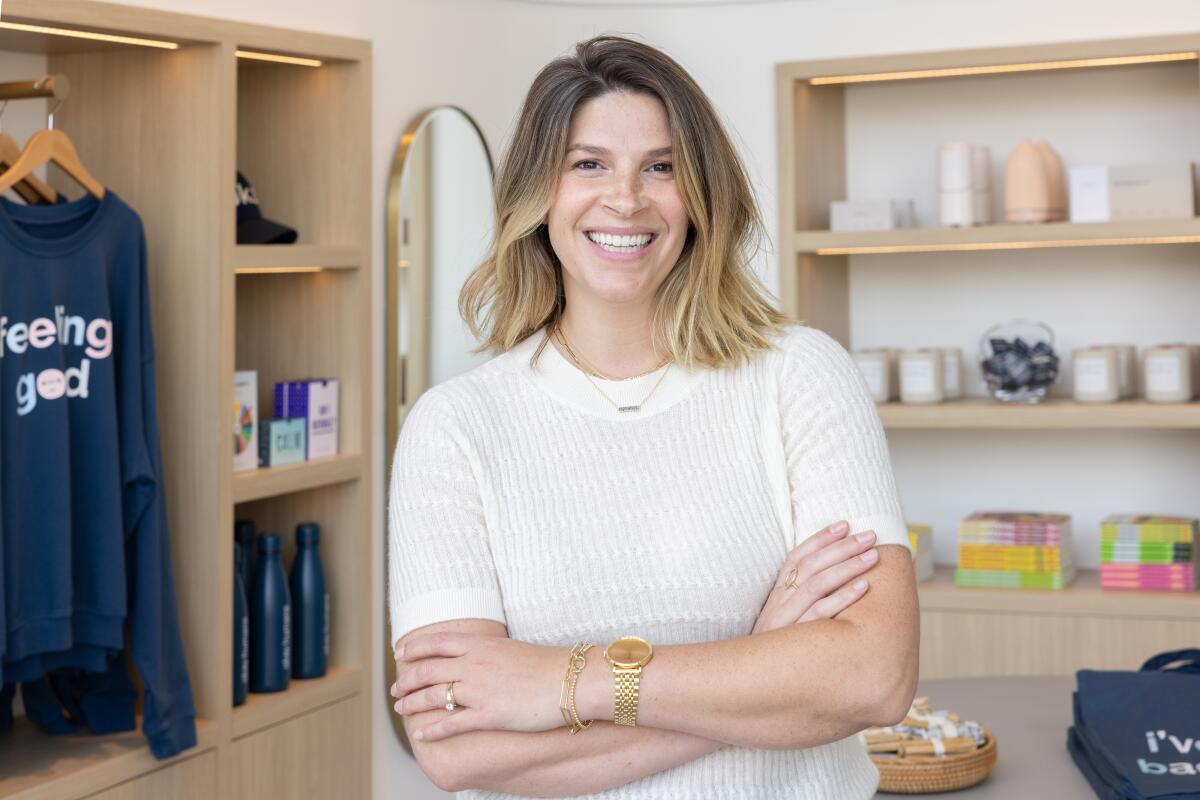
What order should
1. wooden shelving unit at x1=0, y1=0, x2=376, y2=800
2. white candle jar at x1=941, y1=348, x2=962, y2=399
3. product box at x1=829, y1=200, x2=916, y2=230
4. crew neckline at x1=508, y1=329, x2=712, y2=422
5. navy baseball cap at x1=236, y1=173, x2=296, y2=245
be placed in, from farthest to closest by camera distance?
white candle jar at x1=941, y1=348, x2=962, y2=399, product box at x1=829, y1=200, x2=916, y2=230, navy baseball cap at x1=236, y1=173, x2=296, y2=245, wooden shelving unit at x1=0, y1=0, x2=376, y2=800, crew neckline at x1=508, y1=329, x2=712, y2=422

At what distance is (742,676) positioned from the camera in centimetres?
140

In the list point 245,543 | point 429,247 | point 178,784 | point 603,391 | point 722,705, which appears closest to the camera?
point 722,705

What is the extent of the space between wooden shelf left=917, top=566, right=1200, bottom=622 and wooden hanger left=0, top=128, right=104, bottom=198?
222 centimetres

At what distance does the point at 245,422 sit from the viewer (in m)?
3.12

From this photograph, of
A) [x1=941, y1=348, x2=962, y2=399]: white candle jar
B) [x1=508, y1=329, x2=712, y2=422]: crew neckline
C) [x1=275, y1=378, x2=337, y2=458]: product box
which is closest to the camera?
[x1=508, y1=329, x2=712, y2=422]: crew neckline

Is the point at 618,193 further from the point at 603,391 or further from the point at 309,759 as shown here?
the point at 309,759

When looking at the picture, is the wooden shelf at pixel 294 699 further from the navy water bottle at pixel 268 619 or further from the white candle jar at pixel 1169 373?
the white candle jar at pixel 1169 373

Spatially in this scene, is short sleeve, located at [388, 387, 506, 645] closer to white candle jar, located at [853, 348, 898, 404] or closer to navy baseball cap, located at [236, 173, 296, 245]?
navy baseball cap, located at [236, 173, 296, 245]

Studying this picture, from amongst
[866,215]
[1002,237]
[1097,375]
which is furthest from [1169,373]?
[866,215]

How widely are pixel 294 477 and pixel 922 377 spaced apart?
5.93ft

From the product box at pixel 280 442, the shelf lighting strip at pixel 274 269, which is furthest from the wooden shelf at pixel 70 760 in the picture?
the shelf lighting strip at pixel 274 269

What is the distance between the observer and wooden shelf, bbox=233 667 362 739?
10.1ft

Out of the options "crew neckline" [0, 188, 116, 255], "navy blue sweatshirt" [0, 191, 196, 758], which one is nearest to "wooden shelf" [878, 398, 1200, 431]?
"navy blue sweatshirt" [0, 191, 196, 758]

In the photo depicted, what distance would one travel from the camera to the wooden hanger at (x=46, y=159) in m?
2.55
